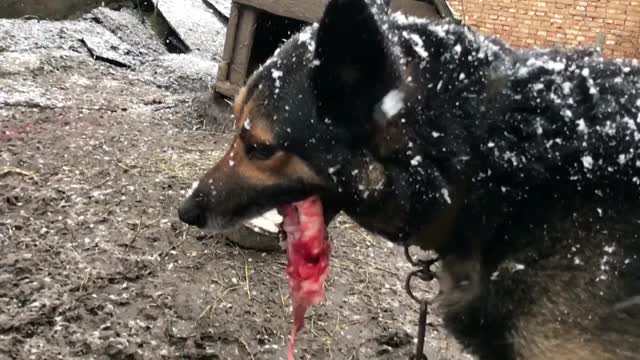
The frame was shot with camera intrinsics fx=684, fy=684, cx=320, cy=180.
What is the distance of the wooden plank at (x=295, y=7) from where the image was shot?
5.64 metres

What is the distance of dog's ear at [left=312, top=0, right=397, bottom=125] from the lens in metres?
2.01

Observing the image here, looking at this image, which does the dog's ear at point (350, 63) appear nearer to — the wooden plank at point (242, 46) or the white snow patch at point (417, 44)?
the white snow patch at point (417, 44)

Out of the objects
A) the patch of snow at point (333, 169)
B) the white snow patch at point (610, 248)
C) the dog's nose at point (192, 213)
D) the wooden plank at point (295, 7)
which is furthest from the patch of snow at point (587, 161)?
the wooden plank at point (295, 7)

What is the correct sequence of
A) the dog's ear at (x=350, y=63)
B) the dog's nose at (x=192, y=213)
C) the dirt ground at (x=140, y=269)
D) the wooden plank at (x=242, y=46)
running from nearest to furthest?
the dog's ear at (x=350, y=63), the dog's nose at (x=192, y=213), the dirt ground at (x=140, y=269), the wooden plank at (x=242, y=46)

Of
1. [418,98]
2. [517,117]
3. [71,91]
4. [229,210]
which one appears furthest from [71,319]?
[71,91]

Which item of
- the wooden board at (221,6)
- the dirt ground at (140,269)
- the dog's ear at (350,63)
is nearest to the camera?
the dog's ear at (350,63)

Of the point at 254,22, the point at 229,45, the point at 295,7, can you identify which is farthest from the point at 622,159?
the point at 229,45

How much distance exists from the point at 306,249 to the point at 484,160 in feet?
2.39

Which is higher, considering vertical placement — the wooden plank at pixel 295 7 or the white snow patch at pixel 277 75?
the wooden plank at pixel 295 7

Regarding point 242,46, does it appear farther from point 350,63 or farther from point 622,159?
point 622,159

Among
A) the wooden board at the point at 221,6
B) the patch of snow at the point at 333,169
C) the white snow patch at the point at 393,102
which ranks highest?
the wooden board at the point at 221,6

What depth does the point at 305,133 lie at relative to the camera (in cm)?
224

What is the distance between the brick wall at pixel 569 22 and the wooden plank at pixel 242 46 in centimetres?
607

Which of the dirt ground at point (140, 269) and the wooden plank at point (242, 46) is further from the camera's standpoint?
the wooden plank at point (242, 46)
